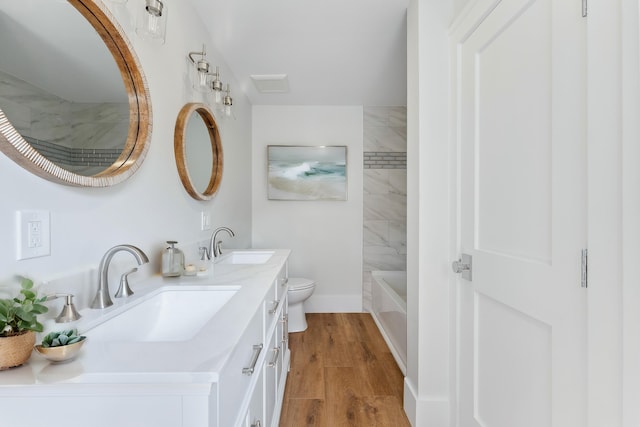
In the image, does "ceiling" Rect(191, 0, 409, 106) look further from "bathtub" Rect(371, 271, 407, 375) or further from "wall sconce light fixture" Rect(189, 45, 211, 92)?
"bathtub" Rect(371, 271, 407, 375)

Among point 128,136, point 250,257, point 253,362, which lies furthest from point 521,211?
point 250,257

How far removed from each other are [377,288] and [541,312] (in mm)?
2329

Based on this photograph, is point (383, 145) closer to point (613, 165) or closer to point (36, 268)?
point (613, 165)

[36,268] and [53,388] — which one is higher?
[36,268]

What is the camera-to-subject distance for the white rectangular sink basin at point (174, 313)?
1.04 meters

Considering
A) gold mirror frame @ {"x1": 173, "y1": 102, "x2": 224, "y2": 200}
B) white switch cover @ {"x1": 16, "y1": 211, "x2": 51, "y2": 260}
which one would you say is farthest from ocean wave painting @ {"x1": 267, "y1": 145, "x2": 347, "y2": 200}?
white switch cover @ {"x1": 16, "y1": 211, "x2": 51, "y2": 260}

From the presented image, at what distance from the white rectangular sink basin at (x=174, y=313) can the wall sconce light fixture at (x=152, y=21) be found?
0.97 m

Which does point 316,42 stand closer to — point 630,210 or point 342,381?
point 630,210

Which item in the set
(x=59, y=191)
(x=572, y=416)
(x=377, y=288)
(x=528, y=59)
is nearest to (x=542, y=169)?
(x=528, y=59)

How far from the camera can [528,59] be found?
101 centimetres

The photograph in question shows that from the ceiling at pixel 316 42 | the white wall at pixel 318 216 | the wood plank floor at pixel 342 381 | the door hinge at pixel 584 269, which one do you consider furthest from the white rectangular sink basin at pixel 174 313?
the white wall at pixel 318 216

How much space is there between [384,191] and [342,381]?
2.06 m

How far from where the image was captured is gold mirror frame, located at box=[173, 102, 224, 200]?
5.26 feet

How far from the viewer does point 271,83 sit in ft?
9.41
